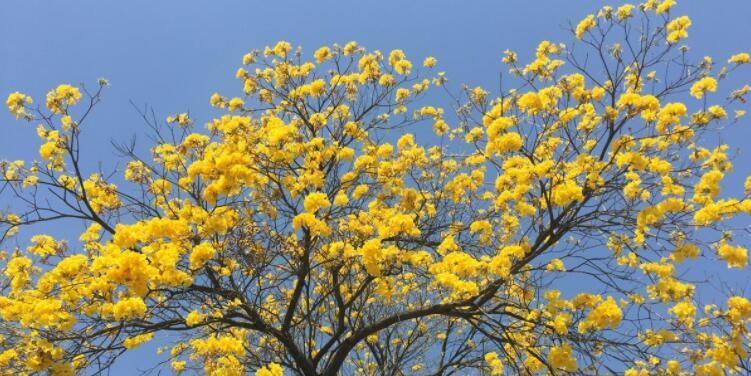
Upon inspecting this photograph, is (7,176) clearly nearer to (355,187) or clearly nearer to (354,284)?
(355,187)

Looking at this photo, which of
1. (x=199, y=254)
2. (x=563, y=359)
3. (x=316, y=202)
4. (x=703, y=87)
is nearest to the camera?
(x=563, y=359)

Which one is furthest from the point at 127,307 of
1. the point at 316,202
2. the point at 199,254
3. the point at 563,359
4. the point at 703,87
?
the point at 703,87

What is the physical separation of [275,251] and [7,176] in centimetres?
297

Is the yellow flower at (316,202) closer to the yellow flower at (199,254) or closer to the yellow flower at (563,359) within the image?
the yellow flower at (199,254)

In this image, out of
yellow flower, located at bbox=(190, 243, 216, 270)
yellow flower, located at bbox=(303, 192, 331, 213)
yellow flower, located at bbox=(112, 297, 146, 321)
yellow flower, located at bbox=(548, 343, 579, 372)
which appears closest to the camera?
yellow flower, located at bbox=(112, 297, 146, 321)

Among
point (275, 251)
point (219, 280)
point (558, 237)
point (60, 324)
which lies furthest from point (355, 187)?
point (60, 324)

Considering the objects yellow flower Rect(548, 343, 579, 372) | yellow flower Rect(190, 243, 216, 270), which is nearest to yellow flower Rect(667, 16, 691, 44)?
yellow flower Rect(548, 343, 579, 372)

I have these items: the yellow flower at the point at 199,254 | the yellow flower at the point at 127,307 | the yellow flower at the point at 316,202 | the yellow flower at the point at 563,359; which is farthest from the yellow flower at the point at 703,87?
the yellow flower at the point at 127,307

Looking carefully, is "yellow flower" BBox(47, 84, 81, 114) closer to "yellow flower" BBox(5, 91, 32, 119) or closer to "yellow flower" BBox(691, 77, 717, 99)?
"yellow flower" BBox(5, 91, 32, 119)

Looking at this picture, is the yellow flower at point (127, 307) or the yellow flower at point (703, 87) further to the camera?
the yellow flower at point (703, 87)

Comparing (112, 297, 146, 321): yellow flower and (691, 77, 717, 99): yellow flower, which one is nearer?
(112, 297, 146, 321): yellow flower

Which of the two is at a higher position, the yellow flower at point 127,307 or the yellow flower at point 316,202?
the yellow flower at point 316,202

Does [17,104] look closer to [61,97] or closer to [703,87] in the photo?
[61,97]

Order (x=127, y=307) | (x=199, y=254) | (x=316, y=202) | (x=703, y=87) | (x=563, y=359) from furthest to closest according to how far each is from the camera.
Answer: (x=703, y=87), (x=316, y=202), (x=199, y=254), (x=563, y=359), (x=127, y=307)
